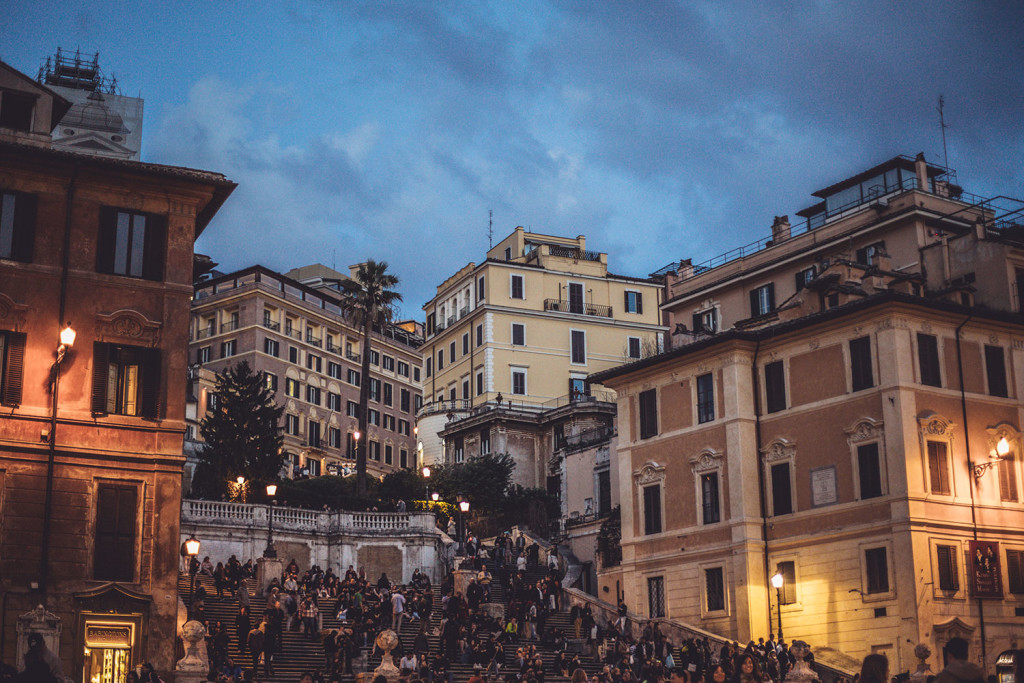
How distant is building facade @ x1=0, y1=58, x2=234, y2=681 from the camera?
105 feet

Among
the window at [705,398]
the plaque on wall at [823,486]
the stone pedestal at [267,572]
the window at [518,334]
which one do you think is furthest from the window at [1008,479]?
the window at [518,334]

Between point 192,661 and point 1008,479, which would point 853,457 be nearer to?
point 1008,479

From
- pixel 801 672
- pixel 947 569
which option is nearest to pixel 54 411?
pixel 801 672

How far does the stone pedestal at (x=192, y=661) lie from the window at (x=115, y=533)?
5.28 metres

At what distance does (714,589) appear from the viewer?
4700 cm

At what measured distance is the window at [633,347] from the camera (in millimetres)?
88875

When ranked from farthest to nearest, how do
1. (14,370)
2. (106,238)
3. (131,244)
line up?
(131,244), (106,238), (14,370)

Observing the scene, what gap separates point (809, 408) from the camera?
151 ft

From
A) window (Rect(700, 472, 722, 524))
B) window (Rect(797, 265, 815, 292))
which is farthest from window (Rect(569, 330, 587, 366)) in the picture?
window (Rect(700, 472, 722, 524))

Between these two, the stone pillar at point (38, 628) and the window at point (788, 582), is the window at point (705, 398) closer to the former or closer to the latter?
the window at point (788, 582)

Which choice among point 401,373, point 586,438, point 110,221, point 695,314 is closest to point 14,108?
point 110,221

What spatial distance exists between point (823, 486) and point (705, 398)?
6067 millimetres

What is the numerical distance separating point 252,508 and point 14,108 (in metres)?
22.4

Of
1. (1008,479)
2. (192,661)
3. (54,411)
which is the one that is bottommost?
(192,661)
